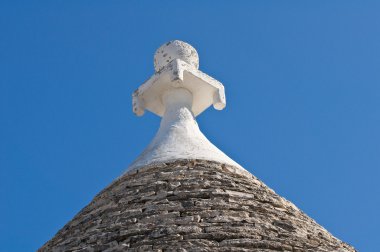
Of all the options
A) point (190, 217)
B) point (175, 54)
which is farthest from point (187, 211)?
point (175, 54)

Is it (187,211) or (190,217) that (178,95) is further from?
(190,217)

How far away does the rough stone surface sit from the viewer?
6.70 metres

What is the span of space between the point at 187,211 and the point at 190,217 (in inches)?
5.5

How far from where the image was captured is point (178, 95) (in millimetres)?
10812

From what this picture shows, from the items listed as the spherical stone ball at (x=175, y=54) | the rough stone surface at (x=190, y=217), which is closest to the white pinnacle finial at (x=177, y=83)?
the spherical stone ball at (x=175, y=54)

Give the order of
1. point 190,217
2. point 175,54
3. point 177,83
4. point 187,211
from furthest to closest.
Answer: point 175,54 < point 177,83 < point 187,211 < point 190,217

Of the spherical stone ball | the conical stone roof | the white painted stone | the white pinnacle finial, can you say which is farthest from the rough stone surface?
the spherical stone ball

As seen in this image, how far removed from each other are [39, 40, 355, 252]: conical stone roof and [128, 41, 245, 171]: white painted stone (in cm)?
5

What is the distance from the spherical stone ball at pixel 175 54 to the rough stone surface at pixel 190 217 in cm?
289

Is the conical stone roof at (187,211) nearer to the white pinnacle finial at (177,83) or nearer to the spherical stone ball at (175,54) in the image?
the white pinnacle finial at (177,83)

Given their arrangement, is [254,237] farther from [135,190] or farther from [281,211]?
[135,190]

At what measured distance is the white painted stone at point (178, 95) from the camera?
9961mm

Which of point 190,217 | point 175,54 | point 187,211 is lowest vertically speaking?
point 190,217

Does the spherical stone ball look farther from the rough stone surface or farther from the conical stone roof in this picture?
the rough stone surface
